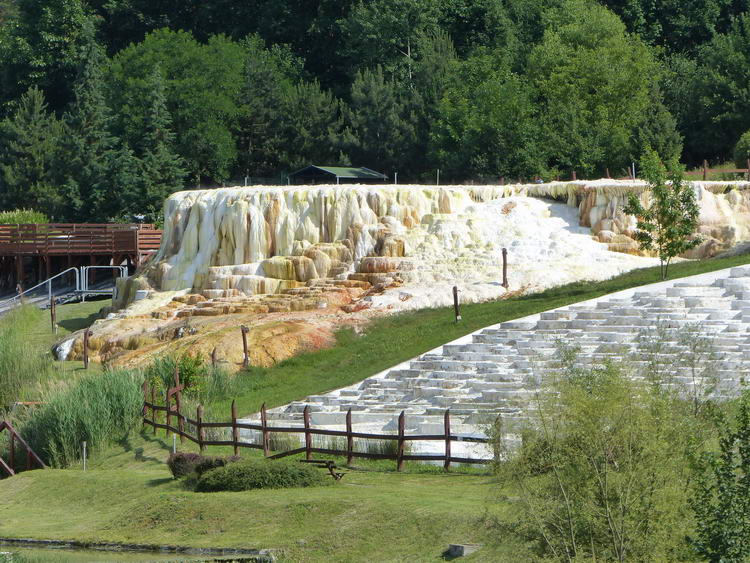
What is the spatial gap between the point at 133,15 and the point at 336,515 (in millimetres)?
84249

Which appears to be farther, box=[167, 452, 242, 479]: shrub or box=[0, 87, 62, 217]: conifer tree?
box=[0, 87, 62, 217]: conifer tree

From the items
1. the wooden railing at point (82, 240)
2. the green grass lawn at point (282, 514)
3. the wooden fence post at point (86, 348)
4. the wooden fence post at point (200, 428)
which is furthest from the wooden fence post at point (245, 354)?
the wooden railing at point (82, 240)

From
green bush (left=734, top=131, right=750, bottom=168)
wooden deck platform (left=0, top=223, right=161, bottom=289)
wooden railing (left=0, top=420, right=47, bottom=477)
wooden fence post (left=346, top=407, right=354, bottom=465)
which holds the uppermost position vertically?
green bush (left=734, top=131, right=750, bottom=168)

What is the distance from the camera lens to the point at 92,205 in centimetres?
7912

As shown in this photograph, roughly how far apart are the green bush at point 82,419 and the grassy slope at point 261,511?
24.1 inches

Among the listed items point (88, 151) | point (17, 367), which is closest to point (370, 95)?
point (88, 151)

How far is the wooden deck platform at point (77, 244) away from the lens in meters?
67.8

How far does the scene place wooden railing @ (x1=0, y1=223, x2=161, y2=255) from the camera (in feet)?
222

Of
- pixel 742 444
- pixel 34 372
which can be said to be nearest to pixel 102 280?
pixel 34 372

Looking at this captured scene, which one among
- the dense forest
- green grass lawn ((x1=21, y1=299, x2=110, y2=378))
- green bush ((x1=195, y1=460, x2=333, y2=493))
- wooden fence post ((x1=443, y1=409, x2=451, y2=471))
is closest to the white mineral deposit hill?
green grass lawn ((x1=21, y1=299, x2=110, y2=378))

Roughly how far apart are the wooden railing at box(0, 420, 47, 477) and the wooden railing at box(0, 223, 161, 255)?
101 feet

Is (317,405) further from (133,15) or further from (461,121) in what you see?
(133,15)

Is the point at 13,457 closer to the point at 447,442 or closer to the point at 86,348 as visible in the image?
the point at 86,348

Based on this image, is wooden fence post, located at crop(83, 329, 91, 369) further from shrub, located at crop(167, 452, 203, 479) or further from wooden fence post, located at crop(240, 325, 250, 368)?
shrub, located at crop(167, 452, 203, 479)
